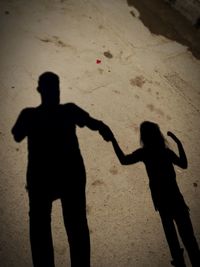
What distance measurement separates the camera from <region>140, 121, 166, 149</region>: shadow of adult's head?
15.8 ft

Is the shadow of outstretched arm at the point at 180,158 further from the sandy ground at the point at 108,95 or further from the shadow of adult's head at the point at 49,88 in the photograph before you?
the shadow of adult's head at the point at 49,88

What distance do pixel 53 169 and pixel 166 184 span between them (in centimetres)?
208

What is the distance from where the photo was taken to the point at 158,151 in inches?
187

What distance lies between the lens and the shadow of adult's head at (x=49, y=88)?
4931 mm

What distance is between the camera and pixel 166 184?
4.36 m

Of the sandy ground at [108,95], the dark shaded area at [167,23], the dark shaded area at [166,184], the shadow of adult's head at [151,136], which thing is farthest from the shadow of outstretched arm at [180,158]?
the dark shaded area at [167,23]

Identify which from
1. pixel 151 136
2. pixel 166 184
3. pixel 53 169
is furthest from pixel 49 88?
pixel 166 184

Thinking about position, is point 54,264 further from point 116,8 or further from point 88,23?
point 116,8

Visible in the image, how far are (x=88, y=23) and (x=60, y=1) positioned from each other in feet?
4.03

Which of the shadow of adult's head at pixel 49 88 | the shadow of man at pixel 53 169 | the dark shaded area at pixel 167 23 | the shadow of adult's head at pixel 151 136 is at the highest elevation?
the dark shaded area at pixel 167 23

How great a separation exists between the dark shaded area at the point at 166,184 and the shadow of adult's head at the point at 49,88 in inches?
59.6

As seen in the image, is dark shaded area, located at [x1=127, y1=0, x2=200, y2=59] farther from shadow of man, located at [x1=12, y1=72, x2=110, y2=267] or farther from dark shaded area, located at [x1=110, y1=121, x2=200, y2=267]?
shadow of man, located at [x1=12, y1=72, x2=110, y2=267]

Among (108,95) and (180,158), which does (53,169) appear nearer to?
(108,95)

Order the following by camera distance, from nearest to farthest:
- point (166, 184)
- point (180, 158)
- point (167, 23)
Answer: point (166, 184) → point (180, 158) → point (167, 23)
